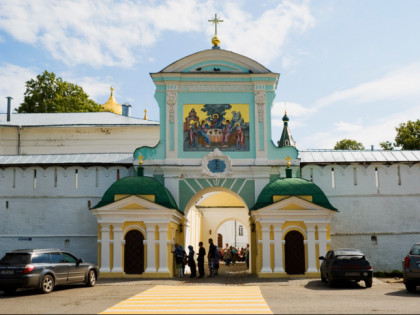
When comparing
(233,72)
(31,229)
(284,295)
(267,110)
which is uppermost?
(233,72)

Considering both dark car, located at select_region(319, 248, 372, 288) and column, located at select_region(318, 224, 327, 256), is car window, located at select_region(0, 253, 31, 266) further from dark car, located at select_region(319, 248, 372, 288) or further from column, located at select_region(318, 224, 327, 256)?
column, located at select_region(318, 224, 327, 256)

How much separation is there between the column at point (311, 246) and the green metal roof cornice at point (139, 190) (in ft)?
20.5

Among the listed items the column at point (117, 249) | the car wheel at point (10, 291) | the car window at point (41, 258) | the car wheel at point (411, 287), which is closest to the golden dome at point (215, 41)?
the column at point (117, 249)

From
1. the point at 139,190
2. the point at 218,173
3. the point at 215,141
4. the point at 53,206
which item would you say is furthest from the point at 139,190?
the point at 53,206

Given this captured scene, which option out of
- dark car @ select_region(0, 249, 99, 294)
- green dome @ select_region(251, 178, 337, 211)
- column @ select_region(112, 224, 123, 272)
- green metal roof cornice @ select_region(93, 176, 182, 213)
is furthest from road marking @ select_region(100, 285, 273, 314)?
green dome @ select_region(251, 178, 337, 211)

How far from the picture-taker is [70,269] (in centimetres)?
1889

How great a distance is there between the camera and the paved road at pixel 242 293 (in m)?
13.6

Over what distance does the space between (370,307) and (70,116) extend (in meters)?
31.3

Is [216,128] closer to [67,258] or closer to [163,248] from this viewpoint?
[163,248]

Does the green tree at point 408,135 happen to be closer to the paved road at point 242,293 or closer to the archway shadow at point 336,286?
the paved road at point 242,293

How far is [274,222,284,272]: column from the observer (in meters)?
24.5

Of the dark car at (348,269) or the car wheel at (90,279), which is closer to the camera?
the dark car at (348,269)

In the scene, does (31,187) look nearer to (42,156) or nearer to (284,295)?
(42,156)

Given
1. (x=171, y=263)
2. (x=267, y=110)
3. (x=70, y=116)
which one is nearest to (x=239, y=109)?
(x=267, y=110)
